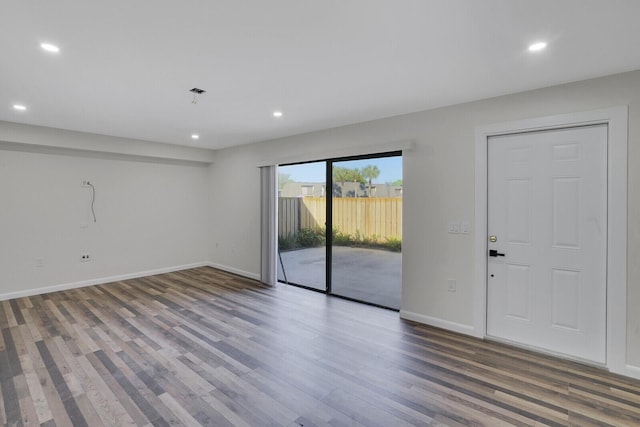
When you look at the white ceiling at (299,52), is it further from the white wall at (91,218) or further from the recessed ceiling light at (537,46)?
the white wall at (91,218)

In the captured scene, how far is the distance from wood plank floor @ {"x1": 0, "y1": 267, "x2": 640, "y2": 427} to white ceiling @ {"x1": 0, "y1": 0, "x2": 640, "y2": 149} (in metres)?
2.52

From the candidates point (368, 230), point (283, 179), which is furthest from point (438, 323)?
point (283, 179)

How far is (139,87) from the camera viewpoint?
9.86ft

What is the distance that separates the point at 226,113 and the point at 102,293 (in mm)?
3471

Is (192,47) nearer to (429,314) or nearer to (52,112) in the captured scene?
(52,112)

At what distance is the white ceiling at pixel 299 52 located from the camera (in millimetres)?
1782

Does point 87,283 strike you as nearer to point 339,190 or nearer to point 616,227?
point 339,190

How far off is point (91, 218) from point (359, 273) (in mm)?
4565

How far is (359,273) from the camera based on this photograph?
465 cm

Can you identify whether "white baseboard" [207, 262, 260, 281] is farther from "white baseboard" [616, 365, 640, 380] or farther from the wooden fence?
"white baseboard" [616, 365, 640, 380]

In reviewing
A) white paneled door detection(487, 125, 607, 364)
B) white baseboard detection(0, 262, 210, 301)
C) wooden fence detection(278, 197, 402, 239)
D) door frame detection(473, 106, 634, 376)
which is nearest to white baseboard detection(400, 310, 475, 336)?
white paneled door detection(487, 125, 607, 364)

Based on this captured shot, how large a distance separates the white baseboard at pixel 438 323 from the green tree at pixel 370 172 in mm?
1686

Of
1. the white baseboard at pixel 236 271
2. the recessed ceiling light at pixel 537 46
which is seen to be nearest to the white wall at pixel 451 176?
the recessed ceiling light at pixel 537 46

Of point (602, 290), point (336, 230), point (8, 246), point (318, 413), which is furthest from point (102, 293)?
point (602, 290)
